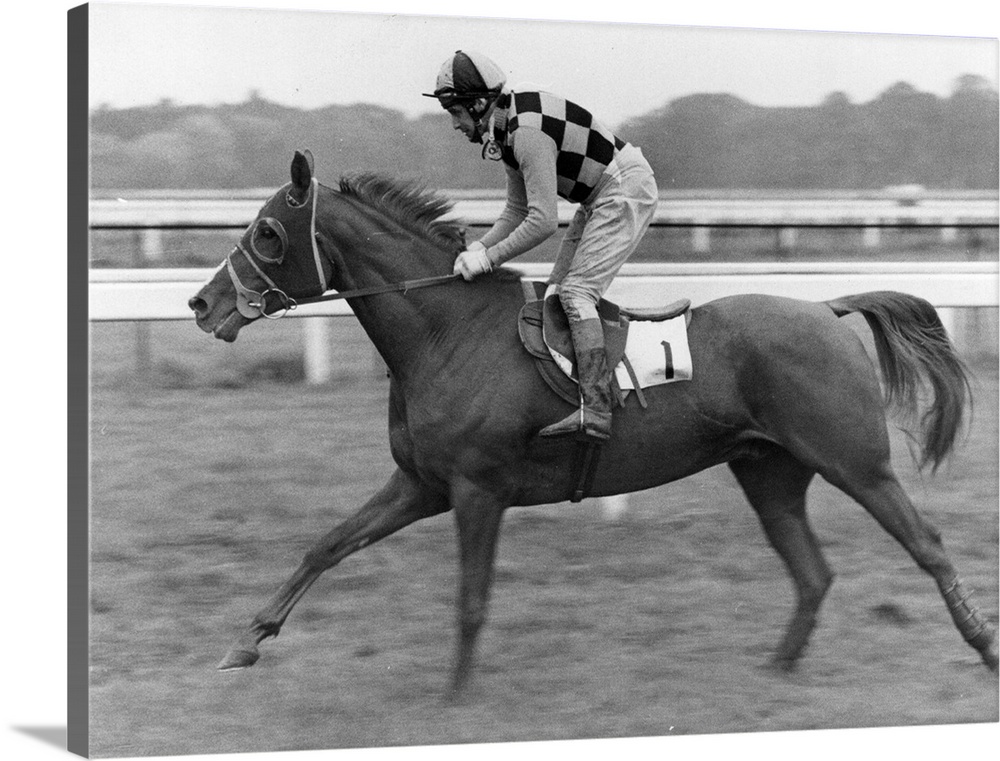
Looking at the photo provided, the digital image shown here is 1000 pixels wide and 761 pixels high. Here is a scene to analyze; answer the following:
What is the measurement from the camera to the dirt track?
5.76 metres

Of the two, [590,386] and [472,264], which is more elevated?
[472,264]

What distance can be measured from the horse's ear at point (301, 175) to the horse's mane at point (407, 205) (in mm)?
159

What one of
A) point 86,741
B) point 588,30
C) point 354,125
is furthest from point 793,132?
point 86,741

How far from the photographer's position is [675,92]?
20.6ft

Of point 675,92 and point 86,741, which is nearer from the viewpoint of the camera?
point 86,741

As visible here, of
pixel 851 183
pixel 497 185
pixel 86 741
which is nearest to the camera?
pixel 86 741

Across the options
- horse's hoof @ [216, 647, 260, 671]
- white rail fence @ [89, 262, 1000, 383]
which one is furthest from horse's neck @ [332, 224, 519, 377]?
horse's hoof @ [216, 647, 260, 671]

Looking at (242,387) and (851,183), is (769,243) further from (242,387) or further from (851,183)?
(242,387)

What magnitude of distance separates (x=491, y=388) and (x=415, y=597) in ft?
2.93

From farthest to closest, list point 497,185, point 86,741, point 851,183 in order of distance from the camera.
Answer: point 851,183 < point 497,185 < point 86,741

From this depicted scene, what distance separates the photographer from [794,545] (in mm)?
6320

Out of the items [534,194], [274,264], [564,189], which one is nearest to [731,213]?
[564,189]

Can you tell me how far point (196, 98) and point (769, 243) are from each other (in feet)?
7.78

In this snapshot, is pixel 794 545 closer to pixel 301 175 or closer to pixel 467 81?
pixel 467 81
